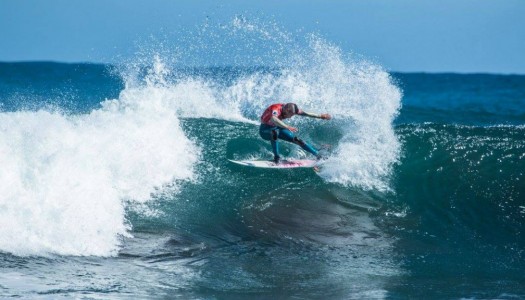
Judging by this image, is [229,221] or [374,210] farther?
[374,210]

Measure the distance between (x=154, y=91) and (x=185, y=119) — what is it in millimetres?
1199

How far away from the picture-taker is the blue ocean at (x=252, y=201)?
7.00 metres

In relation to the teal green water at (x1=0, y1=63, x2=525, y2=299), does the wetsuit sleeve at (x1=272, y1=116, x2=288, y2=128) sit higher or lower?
higher

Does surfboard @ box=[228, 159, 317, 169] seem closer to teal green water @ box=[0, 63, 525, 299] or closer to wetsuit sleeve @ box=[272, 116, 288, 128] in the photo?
teal green water @ box=[0, 63, 525, 299]

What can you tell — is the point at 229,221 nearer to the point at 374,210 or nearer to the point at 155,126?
the point at 374,210

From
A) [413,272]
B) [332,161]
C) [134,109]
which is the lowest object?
[413,272]

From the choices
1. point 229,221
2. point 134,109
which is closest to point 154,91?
point 134,109

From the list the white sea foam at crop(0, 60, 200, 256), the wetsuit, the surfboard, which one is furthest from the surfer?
the white sea foam at crop(0, 60, 200, 256)

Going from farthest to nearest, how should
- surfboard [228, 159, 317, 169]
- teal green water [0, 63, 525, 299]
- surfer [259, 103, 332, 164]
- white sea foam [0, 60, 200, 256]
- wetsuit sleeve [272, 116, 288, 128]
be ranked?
surfboard [228, 159, 317, 169]
surfer [259, 103, 332, 164]
wetsuit sleeve [272, 116, 288, 128]
white sea foam [0, 60, 200, 256]
teal green water [0, 63, 525, 299]

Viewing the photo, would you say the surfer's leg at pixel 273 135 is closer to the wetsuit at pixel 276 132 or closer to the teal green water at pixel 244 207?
the wetsuit at pixel 276 132

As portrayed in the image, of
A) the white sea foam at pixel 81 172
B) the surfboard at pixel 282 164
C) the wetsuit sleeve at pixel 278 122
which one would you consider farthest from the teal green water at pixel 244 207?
the wetsuit sleeve at pixel 278 122

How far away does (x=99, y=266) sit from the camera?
23.8 ft

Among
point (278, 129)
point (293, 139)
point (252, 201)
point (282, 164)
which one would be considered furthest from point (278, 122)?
point (252, 201)

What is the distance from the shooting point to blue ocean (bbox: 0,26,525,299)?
7.00 m
